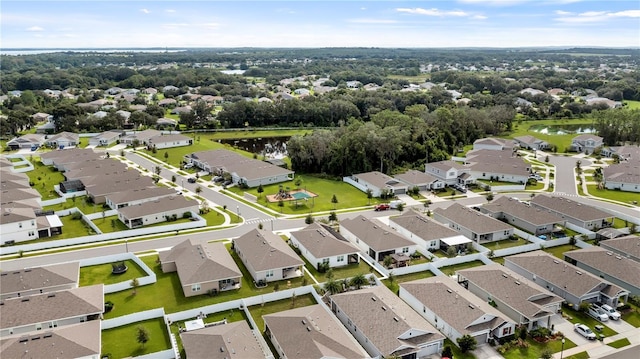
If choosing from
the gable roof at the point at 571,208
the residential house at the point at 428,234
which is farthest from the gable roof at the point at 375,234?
the gable roof at the point at 571,208

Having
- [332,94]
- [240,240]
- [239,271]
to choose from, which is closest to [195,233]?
[240,240]

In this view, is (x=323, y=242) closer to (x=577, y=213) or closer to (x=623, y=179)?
(x=577, y=213)

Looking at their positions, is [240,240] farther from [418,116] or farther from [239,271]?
[418,116]

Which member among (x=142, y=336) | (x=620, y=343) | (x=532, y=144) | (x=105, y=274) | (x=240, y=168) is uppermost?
(x=532, y=144)

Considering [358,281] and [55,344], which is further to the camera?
[358,281]

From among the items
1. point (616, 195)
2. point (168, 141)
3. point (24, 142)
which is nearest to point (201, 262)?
point (616, 195)

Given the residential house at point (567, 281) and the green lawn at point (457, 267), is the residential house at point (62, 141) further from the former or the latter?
the residential house at point (567, 281)
